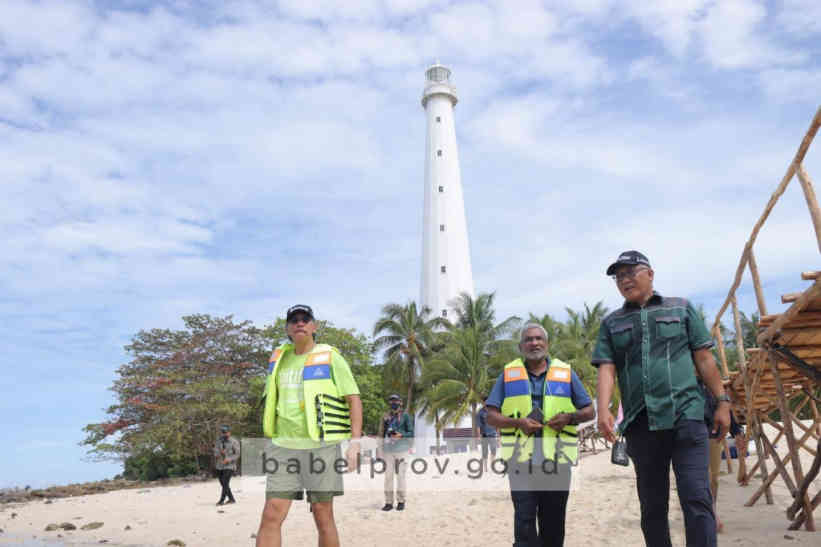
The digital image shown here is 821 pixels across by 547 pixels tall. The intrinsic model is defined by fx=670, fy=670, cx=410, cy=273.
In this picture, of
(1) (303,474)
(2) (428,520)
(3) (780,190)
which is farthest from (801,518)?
(1) (303,474)

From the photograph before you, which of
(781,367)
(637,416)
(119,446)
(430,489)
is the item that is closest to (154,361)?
(119,446)

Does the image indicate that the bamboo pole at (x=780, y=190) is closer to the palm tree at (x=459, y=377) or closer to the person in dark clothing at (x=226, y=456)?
the person in dark clothing at (x=226, y=456)

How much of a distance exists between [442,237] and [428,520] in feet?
132

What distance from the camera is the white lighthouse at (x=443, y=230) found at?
162 ft

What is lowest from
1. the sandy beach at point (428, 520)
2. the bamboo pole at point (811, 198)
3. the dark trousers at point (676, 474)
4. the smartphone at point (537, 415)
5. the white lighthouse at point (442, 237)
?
the sandy beach at point (428, 520)

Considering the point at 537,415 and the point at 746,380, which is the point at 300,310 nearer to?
the point at 537,415

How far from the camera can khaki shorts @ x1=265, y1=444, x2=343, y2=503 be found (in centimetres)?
450

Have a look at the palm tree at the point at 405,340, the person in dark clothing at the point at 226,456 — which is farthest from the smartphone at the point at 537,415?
the palm tree at the point at 405,340

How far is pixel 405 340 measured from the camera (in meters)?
40.8

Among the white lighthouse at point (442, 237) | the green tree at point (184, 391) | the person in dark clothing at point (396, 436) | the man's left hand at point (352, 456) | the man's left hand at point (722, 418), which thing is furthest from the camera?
the white lighthouse at point (442, 237)

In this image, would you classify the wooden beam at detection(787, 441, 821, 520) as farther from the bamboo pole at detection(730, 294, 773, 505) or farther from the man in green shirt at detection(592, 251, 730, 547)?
the man in green shirt at detection(592, 251, 730, 547)

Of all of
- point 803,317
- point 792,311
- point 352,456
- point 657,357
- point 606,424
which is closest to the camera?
point 606,424

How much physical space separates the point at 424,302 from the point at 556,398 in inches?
1772

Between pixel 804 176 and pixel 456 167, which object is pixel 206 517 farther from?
pixel 456 167
